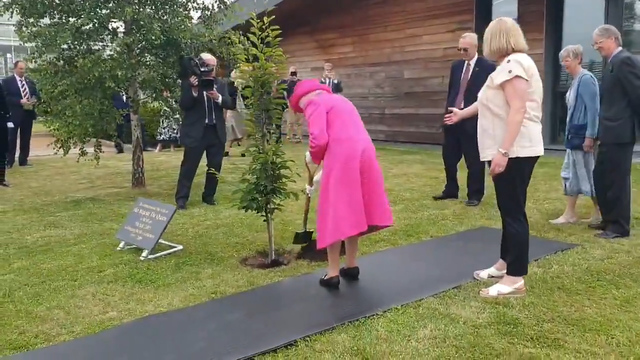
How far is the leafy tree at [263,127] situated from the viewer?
4.32m

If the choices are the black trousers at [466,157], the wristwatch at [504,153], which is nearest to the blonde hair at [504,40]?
the wristwatch at [504,153]

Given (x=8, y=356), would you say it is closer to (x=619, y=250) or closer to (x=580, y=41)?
(x=619, y=250)

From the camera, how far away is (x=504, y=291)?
361 centimetres

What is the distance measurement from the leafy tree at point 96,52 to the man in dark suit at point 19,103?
11.6 ft

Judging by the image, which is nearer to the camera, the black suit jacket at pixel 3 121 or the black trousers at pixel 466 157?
the black trousers at pixel 466 157

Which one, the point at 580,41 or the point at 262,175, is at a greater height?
the point at 580,41

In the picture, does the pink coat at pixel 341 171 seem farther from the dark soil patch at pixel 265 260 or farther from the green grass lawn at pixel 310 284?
the dark soil patch at pixel 265 260

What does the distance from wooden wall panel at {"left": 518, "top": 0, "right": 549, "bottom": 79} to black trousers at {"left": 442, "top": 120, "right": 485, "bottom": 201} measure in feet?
13.0

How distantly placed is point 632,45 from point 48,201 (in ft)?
29.5

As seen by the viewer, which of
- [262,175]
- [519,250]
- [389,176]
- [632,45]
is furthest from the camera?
[632,45]

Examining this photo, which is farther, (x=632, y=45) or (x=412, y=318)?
(x=632, y=45)

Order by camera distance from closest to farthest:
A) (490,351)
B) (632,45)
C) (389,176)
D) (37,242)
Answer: (490,351), (37,242), (389,176), (632,45)

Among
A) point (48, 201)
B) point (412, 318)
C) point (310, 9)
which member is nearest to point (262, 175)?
point (412, 318)

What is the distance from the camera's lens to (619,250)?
4578mm
